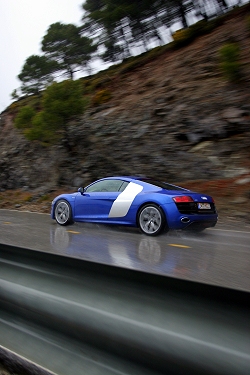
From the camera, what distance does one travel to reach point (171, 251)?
577 centimetres

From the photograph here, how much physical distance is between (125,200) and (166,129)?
408 inches

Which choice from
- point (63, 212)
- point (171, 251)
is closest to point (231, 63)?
point (63, 212)

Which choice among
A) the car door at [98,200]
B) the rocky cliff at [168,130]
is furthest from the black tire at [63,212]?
the rocky cliff at [168,130]

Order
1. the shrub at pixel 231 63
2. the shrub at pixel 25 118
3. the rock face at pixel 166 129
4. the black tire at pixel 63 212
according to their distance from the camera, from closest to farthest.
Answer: the black tire at pixel 63 212, the rock face at pixel 166 129, the shrub at pixel 231 63, the shrub at pixel 25 118

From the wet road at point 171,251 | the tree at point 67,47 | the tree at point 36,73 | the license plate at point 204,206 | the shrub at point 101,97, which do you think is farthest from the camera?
the tree at point 36,73

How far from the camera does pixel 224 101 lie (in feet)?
56.6

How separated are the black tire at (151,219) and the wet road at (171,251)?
18 cm

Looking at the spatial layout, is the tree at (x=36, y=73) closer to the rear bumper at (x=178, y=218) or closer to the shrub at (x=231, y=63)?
the shrub at (x=231, y=63)

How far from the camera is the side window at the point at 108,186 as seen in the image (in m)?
8.76

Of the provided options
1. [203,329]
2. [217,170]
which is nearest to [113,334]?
[203,329]

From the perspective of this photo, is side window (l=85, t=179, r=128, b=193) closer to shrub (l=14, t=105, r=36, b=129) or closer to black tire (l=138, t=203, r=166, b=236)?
black tire (l=138, t=203, r=166, b=236)

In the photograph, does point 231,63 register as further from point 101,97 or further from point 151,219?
point 151,219

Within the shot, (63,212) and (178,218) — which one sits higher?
(63,212)

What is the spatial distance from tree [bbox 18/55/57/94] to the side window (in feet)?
120
